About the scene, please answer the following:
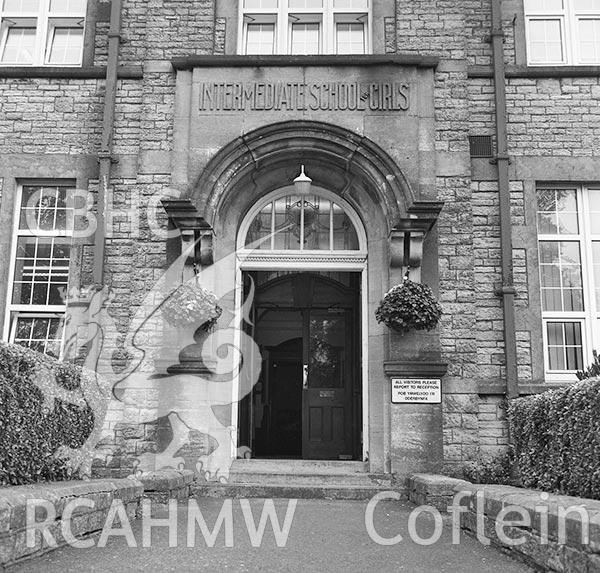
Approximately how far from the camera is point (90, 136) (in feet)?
30.9

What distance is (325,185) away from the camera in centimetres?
948

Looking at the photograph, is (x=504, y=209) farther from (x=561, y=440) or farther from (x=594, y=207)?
(x=561, y=440)

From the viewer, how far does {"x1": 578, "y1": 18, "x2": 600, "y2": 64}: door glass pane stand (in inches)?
380

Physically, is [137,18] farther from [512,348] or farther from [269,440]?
[269,440]

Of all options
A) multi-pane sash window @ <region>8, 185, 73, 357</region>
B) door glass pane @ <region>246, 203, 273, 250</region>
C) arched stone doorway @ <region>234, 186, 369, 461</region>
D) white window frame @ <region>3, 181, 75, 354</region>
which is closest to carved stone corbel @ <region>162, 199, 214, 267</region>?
arched stone doorway @ <region>234, 186, 369, 461</region>

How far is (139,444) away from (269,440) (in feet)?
18.7

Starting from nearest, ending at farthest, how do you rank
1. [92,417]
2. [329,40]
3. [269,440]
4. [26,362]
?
[26,362]
[92,417]
[329,40]
[269,440]

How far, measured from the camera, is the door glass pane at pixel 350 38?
32.1 ft

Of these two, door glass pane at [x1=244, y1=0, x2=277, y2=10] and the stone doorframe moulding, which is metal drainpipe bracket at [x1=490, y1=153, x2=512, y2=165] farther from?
door glass pane at [x1=244, y1=0, x2=277, y2=10]

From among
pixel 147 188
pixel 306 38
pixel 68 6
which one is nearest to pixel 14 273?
pixel 147 188

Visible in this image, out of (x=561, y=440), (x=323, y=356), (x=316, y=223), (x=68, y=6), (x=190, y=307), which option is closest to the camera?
(x=561, y=440)

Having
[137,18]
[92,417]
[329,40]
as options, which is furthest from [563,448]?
[137,18]

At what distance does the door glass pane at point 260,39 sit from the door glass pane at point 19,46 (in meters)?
3.10

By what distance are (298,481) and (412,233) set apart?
3239 millimetres
